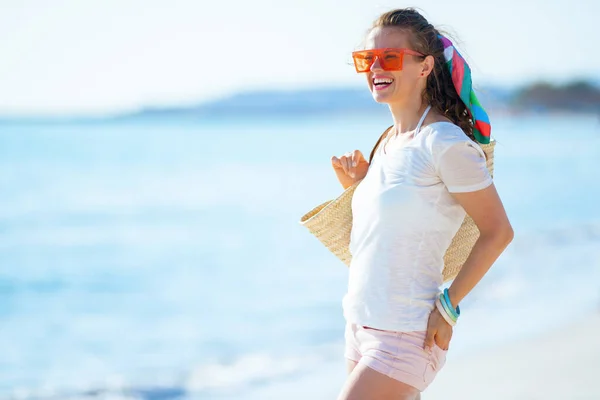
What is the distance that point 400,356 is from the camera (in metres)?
2.21

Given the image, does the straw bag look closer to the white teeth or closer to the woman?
the woman

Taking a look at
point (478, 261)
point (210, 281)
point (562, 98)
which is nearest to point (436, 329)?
point (478, 261)

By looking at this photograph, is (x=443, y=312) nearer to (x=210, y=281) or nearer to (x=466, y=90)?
(x=466, y=90)

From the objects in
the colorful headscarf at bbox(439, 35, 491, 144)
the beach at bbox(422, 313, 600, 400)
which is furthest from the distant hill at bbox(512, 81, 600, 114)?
the colorful headscarf at bbox(439, 35, 491, 144)

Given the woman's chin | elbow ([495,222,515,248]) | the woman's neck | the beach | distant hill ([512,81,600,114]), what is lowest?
distant hill ([512,81,600,114])

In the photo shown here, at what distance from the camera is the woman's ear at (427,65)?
2.38 meters

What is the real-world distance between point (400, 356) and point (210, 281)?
907cm

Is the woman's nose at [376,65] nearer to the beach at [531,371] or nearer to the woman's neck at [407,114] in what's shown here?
the woman's neck at [407,114]

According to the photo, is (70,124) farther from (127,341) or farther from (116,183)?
(127,341)

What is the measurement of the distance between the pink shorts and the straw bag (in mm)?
301

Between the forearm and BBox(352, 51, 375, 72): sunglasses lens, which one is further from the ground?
BBox(352, 51, 375, 72): sunglasses lens

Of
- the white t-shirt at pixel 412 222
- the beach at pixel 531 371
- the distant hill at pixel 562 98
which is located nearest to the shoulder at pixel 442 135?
the white t-shirt at pixel 412 222

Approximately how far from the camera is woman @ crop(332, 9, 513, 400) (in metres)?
2.19

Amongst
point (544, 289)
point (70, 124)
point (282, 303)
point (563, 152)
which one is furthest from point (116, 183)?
point (70, 124)
